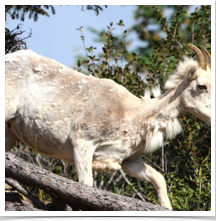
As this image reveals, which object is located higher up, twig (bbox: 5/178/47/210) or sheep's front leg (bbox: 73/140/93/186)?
sheep's front leg (bbox: 73/140/93/186)

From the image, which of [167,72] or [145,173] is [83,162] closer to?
[145,173]

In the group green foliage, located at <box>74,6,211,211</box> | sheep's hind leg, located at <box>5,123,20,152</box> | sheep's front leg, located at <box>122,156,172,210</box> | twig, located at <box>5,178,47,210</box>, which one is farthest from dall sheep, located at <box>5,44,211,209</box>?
green foliage, located at <box>74,6,211,211</box>

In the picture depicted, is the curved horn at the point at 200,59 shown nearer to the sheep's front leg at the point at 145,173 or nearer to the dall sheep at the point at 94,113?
the dall sheep at the point at 94,113

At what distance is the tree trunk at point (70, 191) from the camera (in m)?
3.54

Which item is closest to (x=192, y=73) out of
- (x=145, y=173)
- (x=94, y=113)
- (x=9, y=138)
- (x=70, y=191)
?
(x=94, y=113)

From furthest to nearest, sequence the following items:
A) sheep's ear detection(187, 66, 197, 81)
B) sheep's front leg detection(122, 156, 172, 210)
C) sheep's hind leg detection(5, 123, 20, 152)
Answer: sheep's hind leg detection(5, 123, 20, 152)
sheep's front leg detection(122, 156, 172, 210)
sheep's ear detection(187, 66, 197, 81)

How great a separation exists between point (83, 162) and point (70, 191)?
4.62ft

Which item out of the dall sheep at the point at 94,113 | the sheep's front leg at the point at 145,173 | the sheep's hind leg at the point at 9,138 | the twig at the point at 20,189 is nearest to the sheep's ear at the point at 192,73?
the dall sheep at the point at 94,113

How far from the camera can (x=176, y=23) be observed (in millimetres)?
7426

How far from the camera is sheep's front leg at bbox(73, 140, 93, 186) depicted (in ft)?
16.2

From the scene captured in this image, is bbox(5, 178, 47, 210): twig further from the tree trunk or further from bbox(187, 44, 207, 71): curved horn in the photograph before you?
bbox(187, 44, 207, 71): curved horn

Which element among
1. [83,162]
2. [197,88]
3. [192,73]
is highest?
[192,73]

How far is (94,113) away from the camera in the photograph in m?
5.18
